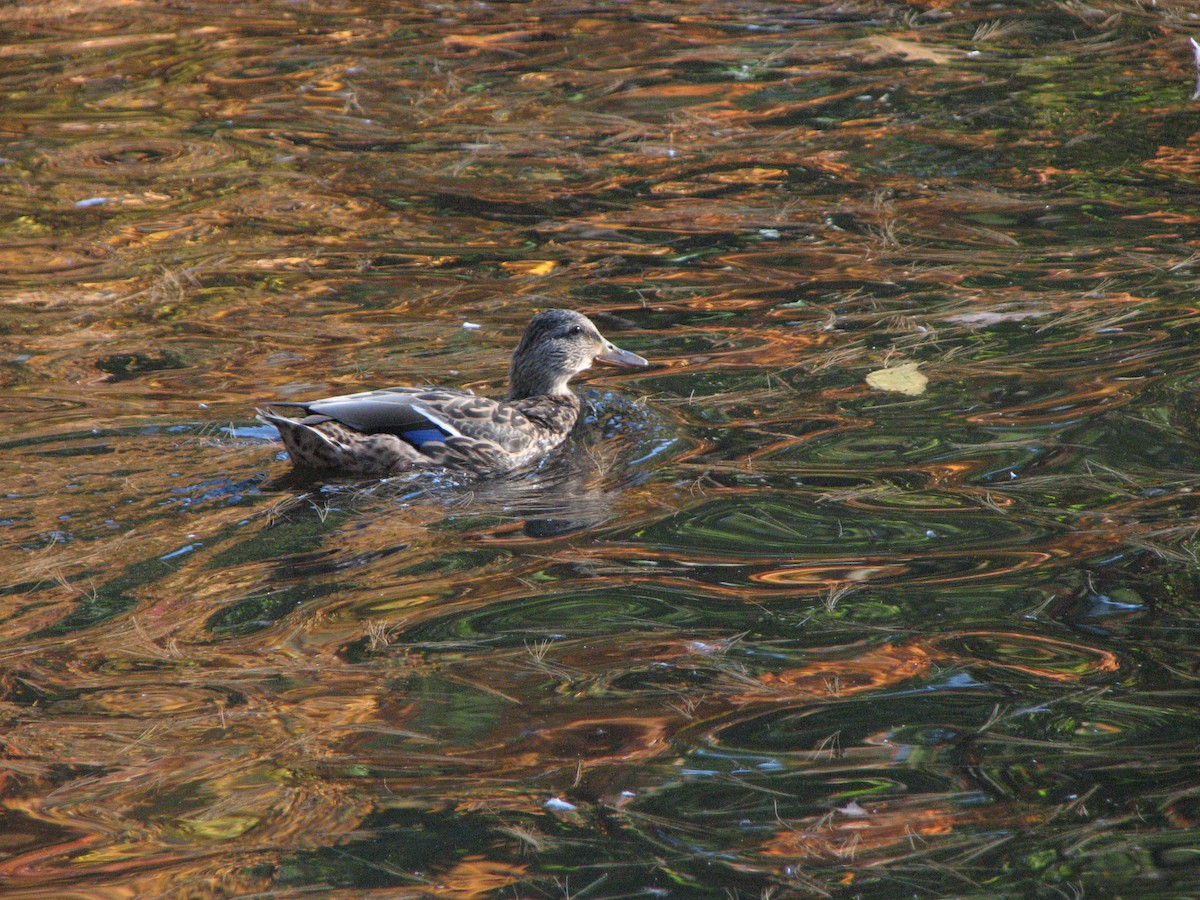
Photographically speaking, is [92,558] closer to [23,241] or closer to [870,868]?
[870,868]

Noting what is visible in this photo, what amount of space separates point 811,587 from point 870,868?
A: 4.75ft

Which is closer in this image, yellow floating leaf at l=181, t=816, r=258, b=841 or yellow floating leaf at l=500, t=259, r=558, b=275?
yellow floating leaf at l=181, t=816, r=258, b=841

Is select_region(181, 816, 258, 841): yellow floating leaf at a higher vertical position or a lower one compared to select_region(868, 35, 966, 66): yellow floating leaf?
lower

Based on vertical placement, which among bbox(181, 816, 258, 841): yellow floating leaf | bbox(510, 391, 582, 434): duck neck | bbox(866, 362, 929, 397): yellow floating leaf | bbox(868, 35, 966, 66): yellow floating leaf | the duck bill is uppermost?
bbox(868, 35, 966, 66): yellow floating leaf

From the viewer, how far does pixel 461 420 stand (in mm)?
6344

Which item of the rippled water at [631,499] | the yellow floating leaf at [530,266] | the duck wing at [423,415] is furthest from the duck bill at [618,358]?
the yellow floating leaf at [530,266]

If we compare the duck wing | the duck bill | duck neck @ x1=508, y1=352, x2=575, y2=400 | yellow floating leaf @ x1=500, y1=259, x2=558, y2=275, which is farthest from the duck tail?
yellow floating leaf @ x1=500, y1=259, x2=558, y2=275

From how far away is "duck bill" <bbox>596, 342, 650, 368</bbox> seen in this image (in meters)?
6.93

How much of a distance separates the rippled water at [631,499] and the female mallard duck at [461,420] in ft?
Answer: 0.51

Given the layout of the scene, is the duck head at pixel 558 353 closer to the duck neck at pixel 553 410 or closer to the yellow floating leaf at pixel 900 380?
the duck neck at pixel 553 410

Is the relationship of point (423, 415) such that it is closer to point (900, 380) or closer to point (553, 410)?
point (553, 410)

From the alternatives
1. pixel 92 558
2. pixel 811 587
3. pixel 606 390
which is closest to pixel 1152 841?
pixel 811 587

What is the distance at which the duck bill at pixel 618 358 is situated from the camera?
22.7 ft

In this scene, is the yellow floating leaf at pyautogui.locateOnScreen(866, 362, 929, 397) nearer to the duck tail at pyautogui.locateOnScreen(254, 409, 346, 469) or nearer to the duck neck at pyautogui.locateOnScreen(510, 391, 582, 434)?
the duck neck at pyautogui.locateOnScreen(510, 391, 582, 434)
